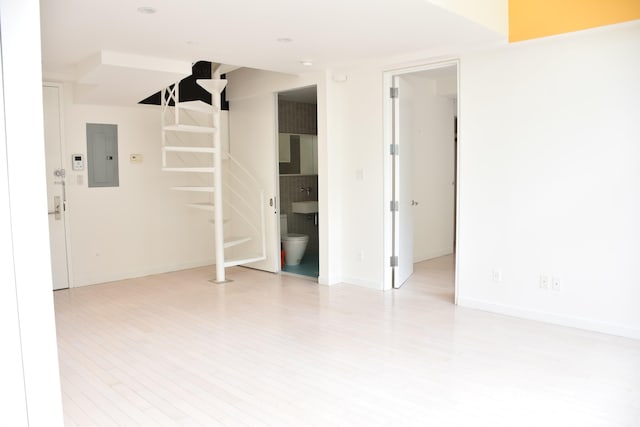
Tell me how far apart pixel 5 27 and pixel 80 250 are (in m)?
4.69

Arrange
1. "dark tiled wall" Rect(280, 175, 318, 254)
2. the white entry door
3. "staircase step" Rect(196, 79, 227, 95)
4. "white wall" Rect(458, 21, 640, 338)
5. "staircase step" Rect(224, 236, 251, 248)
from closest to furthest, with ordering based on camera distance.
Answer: "white wall" Rect(458, 21, 640, 338) → the white entry door → "staircase step" Rect(196, 79, 227, 95) → "staircase step" Rect(224, 236, 251, 248) → "dark tiled wall" Rect(280, 175, 318, 254)

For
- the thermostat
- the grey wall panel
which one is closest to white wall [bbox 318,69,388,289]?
the grey wall panel

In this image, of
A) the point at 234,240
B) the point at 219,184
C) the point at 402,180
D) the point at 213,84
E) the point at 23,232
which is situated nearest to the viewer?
the point at 23,232

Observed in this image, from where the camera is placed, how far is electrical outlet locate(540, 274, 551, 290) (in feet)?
14.5

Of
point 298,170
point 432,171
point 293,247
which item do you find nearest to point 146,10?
point 293,247

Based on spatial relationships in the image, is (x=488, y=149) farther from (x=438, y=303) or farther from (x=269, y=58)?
(x=269, y=58)

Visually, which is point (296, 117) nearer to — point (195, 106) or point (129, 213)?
point (195, 106)

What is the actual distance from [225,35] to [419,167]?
4043mm

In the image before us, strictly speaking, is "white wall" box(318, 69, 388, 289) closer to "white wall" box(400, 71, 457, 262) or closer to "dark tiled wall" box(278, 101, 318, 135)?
"white wall" box(400, 71, 457, 262)

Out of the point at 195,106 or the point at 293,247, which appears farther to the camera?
the point at 293,247

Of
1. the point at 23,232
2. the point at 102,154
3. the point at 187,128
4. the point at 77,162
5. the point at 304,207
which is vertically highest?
the point at 187,128

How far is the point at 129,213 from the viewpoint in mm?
6602

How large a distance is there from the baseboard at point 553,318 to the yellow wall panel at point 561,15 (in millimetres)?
2429

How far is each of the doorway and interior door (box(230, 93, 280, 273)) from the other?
1740mm
